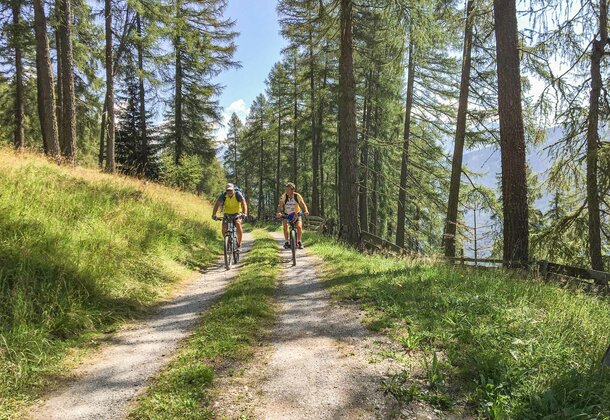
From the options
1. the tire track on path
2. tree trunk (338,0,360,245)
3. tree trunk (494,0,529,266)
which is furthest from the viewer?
tree trunk (338,0,360,245)

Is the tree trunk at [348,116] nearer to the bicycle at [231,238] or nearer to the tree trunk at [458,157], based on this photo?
the bicycle at [231,238]

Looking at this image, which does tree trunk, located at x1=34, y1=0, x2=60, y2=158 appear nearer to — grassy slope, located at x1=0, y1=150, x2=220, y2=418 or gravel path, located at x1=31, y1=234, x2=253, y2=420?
grassy slope, located at x1=0, y1=150, x2=220, y2=418

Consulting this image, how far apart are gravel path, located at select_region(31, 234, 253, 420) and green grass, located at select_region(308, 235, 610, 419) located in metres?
2.39

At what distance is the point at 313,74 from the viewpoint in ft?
73.9

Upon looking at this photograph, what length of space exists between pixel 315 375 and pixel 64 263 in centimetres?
415

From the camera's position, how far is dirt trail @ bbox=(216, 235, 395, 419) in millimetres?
3094

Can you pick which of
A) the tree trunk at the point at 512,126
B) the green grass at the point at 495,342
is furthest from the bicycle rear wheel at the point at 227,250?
the tree trunk at the point at 512,126

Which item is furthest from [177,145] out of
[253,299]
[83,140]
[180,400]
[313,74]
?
[180,400]

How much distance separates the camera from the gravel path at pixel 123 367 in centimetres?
316

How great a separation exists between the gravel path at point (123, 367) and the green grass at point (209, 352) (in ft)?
0.64

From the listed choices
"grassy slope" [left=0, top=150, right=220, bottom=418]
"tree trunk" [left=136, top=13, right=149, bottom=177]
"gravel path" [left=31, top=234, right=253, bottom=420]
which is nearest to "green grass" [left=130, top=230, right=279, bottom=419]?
"gravel path" [left=31, top=234, right=253, bottom=420]

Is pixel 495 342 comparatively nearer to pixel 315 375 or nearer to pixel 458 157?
pixel 315 375

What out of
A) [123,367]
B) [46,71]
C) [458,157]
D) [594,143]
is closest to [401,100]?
[458,157]

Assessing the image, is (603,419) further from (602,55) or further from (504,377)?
(602,55)
